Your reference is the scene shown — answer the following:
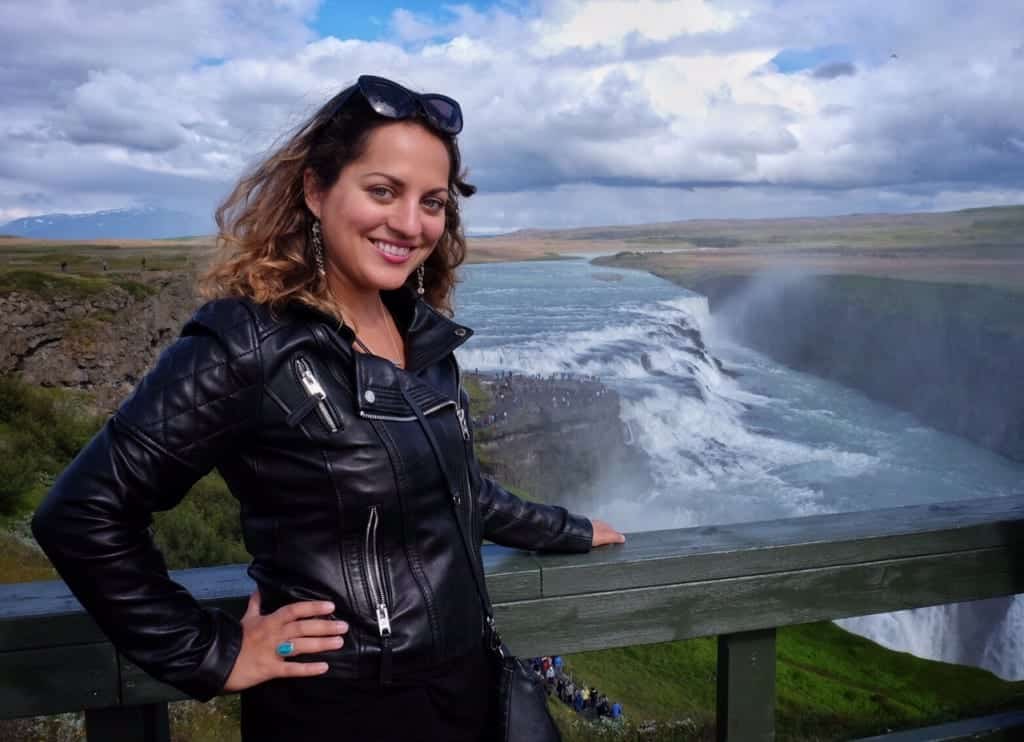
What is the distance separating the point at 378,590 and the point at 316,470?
7.5 inches

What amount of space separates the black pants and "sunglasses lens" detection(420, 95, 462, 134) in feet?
2.66

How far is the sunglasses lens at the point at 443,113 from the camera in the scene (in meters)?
1.35

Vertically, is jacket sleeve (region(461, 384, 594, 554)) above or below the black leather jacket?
below

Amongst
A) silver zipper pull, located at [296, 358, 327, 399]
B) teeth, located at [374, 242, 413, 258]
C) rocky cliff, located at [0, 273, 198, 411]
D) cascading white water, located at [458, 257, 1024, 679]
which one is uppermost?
teeth, located at [374, 242, 413, 258]

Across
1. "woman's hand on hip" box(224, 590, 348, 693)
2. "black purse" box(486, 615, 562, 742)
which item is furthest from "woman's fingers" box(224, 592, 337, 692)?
"black purse" box(486, 615, 562, 742)

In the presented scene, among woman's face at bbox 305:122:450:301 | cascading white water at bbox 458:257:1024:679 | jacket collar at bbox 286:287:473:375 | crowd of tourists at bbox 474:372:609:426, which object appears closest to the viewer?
woman's face at bbox 305:122:450:301

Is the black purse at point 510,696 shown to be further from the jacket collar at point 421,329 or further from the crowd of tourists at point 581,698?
the crowd of tourists at point 581,698

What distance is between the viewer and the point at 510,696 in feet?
4.50

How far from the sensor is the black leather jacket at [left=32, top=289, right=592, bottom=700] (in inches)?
44.6

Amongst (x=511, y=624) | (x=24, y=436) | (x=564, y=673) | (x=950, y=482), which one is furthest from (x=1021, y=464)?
(x=511, y=624)

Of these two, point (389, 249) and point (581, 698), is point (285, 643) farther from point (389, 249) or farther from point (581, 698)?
point (581, 698)

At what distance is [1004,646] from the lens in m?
27.9

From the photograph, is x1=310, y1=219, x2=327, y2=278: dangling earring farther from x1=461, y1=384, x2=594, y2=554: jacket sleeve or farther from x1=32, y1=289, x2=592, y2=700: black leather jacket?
x1=461, y1=384, x2=594, y2=554: jacket sleeve

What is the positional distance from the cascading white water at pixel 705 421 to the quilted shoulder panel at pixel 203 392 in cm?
3575
